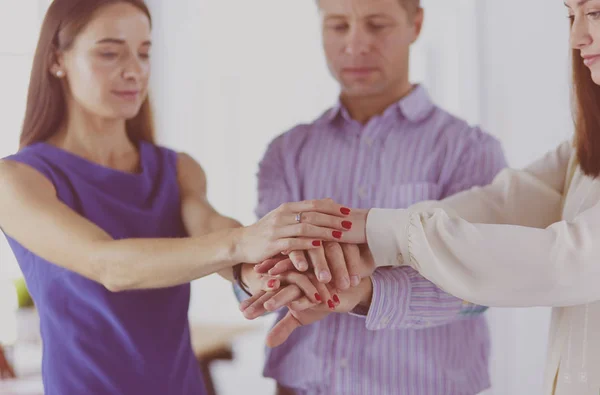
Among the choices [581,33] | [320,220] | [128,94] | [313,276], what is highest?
[581,33]

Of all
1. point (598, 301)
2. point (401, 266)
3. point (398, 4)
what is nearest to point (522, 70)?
point (398, 4)

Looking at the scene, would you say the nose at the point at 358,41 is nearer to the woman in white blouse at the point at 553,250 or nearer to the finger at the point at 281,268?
the woman in white blouse at the point at 553,250

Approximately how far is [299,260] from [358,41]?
0.53 metres

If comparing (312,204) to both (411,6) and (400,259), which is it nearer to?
(400,259)

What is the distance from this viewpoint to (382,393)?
1622 millimetres

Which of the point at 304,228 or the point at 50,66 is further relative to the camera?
the point at 50,66

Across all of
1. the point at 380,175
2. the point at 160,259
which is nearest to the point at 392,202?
the point at 380,175

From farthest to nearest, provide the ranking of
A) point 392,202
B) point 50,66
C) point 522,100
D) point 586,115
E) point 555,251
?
1. point 522,100
2. point 392,202
3. point 50,66
4. point 586,115
5. point 555,251

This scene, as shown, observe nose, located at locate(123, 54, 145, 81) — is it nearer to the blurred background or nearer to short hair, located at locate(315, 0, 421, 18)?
the blurred background

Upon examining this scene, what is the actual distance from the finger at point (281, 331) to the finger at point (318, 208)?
8.6 inches

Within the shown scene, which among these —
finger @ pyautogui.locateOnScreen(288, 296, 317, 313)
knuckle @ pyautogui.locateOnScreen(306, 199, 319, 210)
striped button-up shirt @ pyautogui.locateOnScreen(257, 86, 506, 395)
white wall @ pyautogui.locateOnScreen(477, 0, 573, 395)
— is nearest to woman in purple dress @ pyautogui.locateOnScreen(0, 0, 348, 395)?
knuckle @ pyautogui.locateOnScreen(306, 199, 319, 210)

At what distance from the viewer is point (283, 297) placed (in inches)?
56.0

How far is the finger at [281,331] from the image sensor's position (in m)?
1.45

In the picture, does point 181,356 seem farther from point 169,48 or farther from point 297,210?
point 169,48
